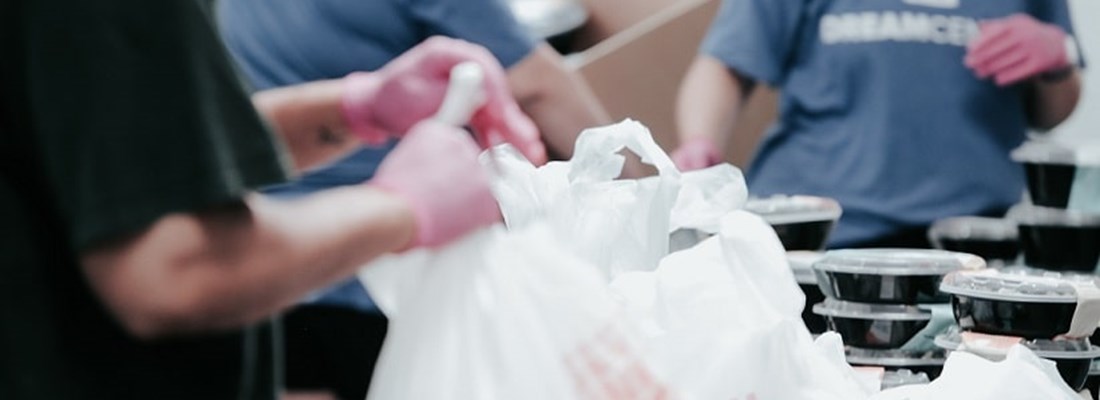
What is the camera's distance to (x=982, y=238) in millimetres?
1959

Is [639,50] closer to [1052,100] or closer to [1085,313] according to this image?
[1052,100]

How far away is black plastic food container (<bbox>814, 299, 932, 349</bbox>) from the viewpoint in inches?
56.5

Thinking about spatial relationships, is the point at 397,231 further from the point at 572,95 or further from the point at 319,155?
the point at 572,95

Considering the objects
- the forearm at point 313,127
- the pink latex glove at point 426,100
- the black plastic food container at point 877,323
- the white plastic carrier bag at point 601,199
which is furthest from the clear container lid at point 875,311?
the forearm at point 313,127

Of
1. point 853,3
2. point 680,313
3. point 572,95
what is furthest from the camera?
point 853,3

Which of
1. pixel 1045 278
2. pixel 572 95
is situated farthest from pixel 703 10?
pixel 1045 278

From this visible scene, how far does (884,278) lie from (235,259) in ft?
2.64

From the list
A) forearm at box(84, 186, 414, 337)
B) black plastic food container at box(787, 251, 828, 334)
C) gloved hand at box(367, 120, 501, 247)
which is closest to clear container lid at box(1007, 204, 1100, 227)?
black plastic food container at box(787, 251, 828, 334)

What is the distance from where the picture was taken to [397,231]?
35.6 inches

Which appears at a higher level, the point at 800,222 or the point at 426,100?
the point at 426,100

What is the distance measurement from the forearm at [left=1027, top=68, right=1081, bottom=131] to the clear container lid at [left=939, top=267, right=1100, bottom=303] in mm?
1058

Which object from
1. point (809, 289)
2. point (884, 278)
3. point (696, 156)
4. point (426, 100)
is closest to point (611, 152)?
point (426, 100)

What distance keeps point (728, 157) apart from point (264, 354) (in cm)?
217

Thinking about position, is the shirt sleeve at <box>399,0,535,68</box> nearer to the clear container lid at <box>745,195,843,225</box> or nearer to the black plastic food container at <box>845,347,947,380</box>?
the clear container lid at <box>745,195,843,225</box>
